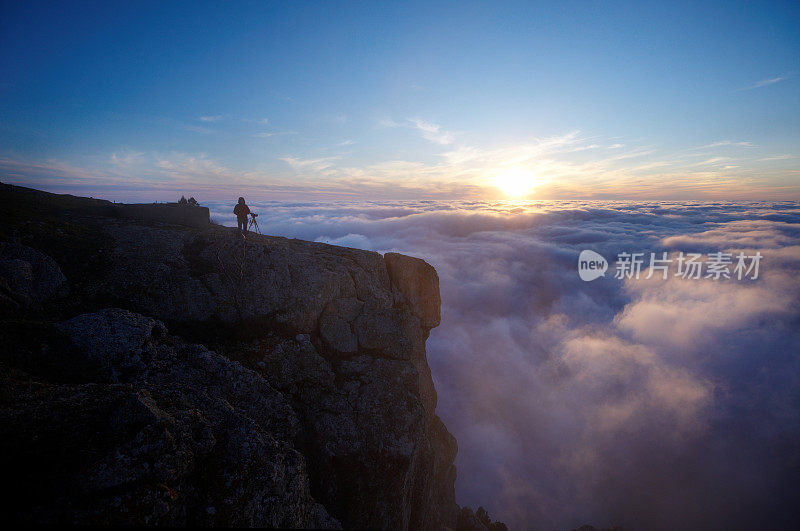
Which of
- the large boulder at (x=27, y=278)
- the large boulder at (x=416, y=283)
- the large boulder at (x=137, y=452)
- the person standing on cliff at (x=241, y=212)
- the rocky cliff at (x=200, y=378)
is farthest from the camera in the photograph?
the large boulder at (x=416, y=283)

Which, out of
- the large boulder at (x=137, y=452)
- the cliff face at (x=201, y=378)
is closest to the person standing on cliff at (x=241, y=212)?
the cliff face at (x=201, y=378)

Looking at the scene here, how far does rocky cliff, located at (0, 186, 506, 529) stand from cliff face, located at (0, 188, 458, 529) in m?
0.05

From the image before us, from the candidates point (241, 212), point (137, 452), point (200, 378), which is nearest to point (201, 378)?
point (200, 378)

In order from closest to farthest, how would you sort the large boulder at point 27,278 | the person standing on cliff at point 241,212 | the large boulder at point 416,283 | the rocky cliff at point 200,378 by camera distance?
the rocky cliff at point 200,378, the large boulder at point 27,278, the person standing on cliff at point 241,212, the large boulder at point 416,283

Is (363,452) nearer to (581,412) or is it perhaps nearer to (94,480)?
(94,480)

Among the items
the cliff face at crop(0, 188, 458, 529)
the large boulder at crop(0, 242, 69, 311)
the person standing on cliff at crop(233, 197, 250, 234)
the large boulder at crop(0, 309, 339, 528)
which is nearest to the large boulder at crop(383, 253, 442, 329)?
the cliff face at crop(0, 188, 458, 529)

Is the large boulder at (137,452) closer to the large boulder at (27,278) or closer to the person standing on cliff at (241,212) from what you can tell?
the large boulder at (27,278)

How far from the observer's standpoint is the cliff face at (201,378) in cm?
692

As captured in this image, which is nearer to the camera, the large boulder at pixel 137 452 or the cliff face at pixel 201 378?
the large boulder at pixel 137 452

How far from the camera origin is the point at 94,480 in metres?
6.19

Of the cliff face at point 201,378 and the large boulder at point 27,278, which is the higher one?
the large boulder at point 27,278

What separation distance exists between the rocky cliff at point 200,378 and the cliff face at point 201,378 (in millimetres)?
53

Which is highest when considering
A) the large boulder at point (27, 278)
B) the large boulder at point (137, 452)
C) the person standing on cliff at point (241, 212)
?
the person standing on cliff at point (241, 212)

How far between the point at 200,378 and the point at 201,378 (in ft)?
0.12
